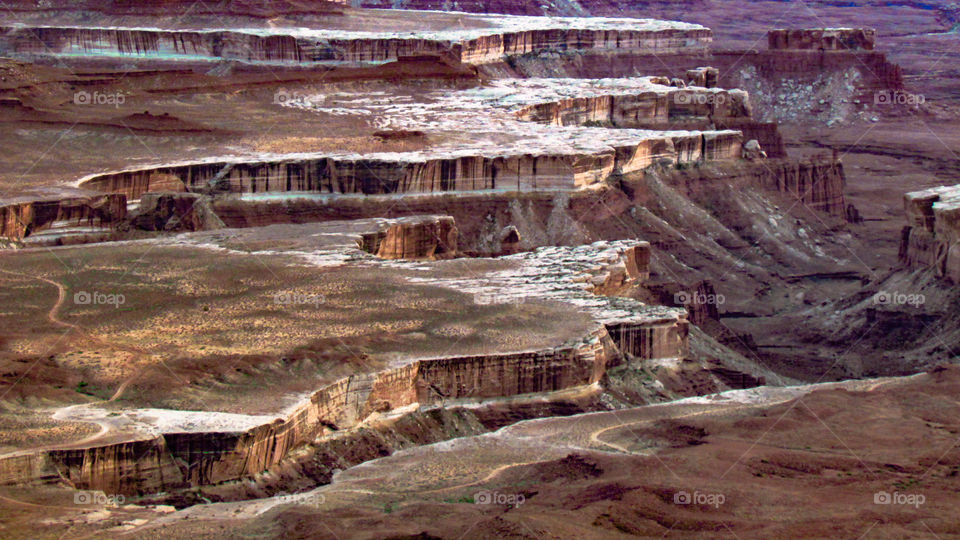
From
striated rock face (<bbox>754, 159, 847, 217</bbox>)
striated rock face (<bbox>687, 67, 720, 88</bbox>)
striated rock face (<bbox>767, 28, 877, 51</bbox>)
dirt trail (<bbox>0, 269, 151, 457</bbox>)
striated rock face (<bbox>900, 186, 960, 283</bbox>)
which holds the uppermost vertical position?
striated rock face (<bbox>767, 28, 877, 51</bbox>)

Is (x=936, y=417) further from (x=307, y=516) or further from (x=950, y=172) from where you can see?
(x=950, y=172)

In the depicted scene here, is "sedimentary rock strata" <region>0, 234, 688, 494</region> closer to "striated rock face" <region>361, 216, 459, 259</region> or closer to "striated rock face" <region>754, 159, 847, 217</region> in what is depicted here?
"striated rock face" <region>361, 216, 459, 259</region>

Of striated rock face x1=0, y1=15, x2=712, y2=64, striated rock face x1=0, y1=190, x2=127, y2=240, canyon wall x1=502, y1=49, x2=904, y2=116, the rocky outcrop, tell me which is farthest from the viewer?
canyon wall x1=502, y1=49, x2=904, y2=116

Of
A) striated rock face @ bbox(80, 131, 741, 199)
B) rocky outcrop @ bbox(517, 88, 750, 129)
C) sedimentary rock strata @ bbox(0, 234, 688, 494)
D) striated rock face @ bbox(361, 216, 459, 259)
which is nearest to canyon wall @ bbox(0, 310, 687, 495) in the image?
sedimentary rock strata @ bbox(0, 234, 688, 494)

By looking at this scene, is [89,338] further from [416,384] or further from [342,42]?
[342,42]

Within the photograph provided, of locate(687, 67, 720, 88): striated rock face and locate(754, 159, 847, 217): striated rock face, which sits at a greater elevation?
locate(687, 67, 720, 88): striated rock face

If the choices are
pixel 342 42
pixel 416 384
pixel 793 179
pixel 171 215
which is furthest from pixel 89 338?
pixel 342 42

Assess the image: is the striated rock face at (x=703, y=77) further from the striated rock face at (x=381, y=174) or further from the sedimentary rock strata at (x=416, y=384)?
the sedimentary rock strata at (x=416, y=384)
